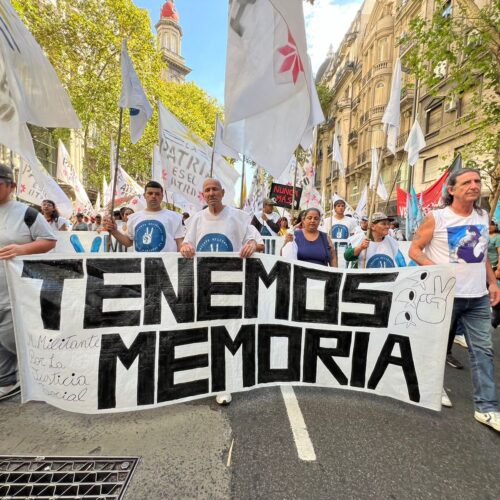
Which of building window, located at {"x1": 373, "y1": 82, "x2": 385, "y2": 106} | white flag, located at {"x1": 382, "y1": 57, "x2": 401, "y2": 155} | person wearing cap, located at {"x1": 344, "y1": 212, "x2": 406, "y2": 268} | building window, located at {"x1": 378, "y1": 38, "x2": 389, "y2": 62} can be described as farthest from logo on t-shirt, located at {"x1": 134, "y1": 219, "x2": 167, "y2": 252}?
building window, located at {"x1": 378, "y1": 38, "x2": 389, "y2": 62}

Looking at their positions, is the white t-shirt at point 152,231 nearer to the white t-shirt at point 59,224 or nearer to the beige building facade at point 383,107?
the white t-shirt at point 59,224

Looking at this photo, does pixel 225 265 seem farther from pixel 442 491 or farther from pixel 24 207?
pixel 442 491

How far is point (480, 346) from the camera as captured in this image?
269 cm

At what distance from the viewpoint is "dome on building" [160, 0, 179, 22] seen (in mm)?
78250

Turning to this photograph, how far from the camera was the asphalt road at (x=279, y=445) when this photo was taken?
1920mm

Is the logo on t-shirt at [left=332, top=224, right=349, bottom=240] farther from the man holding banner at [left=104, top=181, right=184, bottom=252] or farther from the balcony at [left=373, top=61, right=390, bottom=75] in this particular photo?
the balcony at [left=373, top=61, right=390, bottom=75]

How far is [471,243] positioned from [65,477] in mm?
3290

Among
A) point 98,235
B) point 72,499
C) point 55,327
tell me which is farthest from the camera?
point 98,235

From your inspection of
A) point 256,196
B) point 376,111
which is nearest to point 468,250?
point 256,196

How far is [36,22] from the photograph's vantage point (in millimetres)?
16328

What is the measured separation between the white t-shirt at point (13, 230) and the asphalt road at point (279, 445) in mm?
1000

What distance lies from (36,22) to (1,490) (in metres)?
21.2

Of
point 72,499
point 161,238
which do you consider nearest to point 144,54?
point 161,238

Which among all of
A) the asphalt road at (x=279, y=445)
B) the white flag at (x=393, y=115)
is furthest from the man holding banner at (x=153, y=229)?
the white flag at (x=393, y=115)
